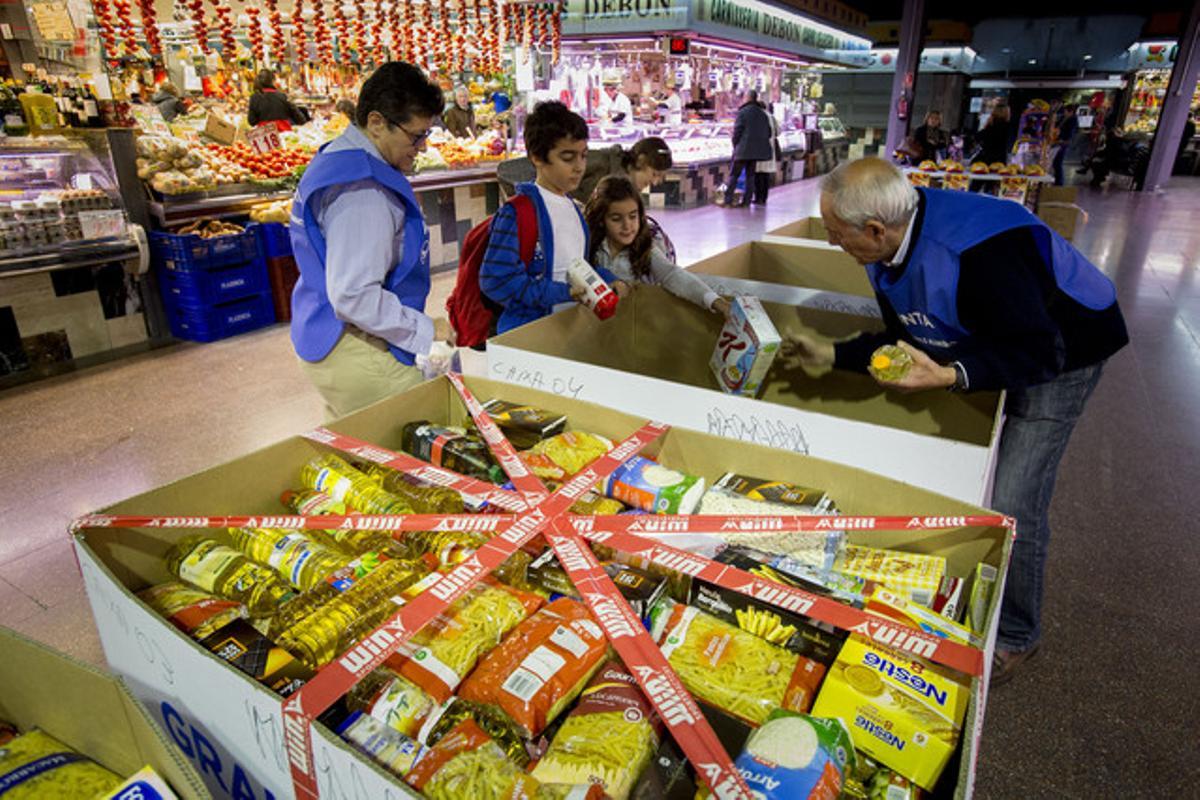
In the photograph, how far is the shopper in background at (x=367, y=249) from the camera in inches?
68.9

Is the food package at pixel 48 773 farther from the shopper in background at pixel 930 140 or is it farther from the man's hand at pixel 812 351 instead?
the shopper in background at pixel 930 140

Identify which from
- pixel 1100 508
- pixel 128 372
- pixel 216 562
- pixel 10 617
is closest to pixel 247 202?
pixel 128 372

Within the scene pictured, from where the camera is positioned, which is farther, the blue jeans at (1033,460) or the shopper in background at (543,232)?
the shopper in background at (543,232)

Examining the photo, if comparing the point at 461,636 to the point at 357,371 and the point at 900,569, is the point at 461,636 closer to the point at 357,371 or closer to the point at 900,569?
the point at 900,569

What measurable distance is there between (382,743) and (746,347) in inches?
61.2

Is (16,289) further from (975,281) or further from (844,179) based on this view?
(975,281)

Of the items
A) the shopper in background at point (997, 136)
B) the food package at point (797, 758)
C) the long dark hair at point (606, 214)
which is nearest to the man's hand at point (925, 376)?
the food package at point (797, 758)

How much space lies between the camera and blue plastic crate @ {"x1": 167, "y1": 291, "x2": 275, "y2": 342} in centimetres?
514

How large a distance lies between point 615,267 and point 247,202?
13.7 ft

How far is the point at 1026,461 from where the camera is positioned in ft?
6.45

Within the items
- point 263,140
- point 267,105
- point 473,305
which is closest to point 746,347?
point 473,305

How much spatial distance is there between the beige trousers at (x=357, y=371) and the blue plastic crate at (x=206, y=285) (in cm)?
361

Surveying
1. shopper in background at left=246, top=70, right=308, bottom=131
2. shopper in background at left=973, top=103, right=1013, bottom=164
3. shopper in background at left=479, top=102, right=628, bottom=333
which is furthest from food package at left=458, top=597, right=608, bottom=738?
shopper in background at left=973, top=103, right=1013, bottom=164

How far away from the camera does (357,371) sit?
79.7 inches
